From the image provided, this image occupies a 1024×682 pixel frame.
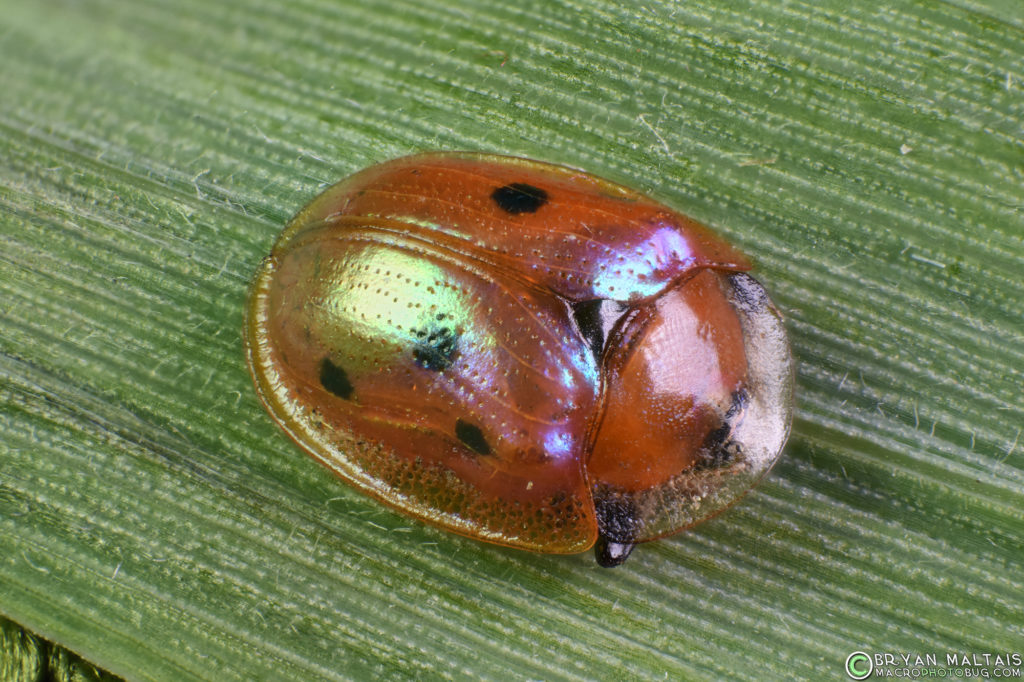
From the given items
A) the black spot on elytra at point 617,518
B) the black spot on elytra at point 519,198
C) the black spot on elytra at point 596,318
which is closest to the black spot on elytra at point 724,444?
the black spot on elytra at point 617,518

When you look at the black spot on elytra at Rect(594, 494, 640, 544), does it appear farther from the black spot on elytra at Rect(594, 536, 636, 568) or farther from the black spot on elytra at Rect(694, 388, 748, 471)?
the black spot on elytra at Rect(694, 388, 748, 471)

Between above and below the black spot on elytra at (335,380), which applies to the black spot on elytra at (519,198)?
above

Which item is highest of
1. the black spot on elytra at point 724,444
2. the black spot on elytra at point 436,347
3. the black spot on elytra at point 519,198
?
the black spot on elytra at point 519,198

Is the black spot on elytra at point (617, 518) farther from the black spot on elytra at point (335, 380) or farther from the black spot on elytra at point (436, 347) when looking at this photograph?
the black spot on elytra at point (335, 380)

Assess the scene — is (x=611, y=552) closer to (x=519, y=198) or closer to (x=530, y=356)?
(x=530, y=356)

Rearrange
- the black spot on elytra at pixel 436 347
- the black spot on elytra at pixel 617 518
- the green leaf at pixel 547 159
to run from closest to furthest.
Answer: the black spot on elytra at pixel 436 347 < the black spot on elytra at pixel 617 518 < the green leaf at pixel 547 159

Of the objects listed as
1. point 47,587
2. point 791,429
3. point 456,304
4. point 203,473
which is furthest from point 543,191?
point 47,587

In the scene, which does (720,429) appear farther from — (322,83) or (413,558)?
(322,83)

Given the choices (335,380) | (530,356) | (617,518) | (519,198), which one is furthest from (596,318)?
(335,380)
